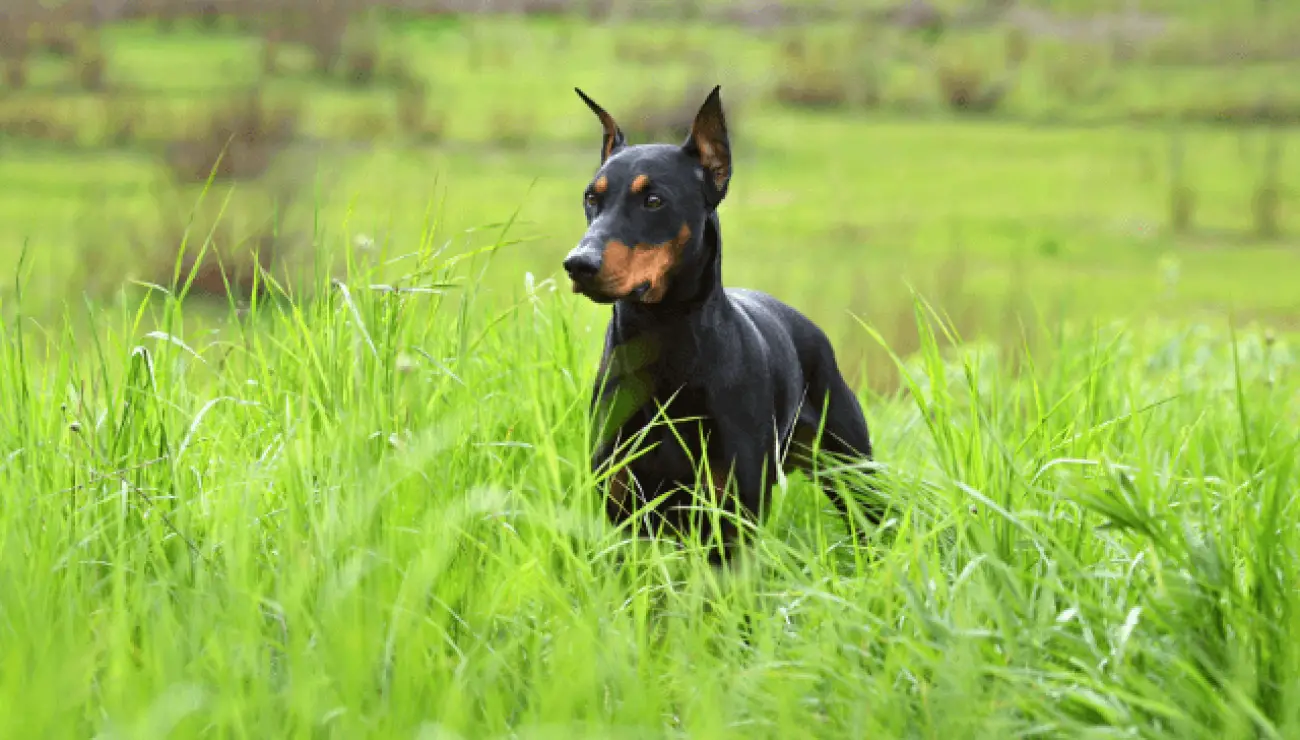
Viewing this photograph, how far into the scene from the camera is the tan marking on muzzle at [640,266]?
9.75ft

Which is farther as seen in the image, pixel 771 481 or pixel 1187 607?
pixel 771 481

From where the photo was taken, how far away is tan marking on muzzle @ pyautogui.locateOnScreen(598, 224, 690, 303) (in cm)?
297

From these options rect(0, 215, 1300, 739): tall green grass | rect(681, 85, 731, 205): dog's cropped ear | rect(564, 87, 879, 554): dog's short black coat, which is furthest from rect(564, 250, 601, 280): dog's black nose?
rect(681, 85, 731, 205): dog's cropped ear

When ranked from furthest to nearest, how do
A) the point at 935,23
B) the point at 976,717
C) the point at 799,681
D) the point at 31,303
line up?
1. the point at 935,23
2. the point at 31,303
3. the point at 799,681
4. the point at 976,717

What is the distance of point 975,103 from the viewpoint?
14.9 metres

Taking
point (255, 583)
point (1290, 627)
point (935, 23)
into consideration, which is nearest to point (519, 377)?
point (255, 583)

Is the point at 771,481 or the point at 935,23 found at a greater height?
the point at 935,23

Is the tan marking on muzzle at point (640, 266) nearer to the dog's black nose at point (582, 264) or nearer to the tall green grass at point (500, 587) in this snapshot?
the dog's black nose at point (582, 264)

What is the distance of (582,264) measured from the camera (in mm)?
2881

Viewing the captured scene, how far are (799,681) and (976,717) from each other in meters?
0.38

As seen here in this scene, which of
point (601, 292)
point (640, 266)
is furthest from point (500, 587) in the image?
point (640, 266)

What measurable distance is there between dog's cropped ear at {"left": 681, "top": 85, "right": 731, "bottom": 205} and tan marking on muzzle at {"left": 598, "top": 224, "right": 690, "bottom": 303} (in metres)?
0.22

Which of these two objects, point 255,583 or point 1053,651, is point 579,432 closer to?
point 255,583

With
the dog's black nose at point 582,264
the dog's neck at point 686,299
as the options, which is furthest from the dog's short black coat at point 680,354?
the dog's black nose at point 582,264
